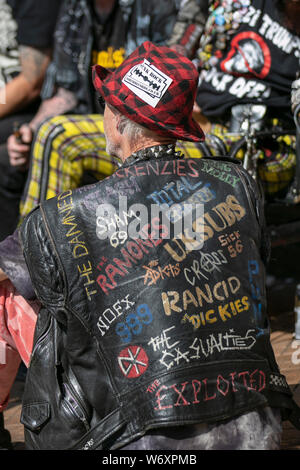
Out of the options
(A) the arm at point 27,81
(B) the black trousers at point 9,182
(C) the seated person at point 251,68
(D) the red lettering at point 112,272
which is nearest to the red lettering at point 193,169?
(D) the red lettering at point 112,272

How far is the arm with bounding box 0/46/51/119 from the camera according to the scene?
502 centimetres

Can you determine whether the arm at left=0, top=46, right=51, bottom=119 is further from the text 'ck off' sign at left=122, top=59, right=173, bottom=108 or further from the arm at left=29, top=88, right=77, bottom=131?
the text 'ck off' sign at left=122, top=59, right=173, bottom=108

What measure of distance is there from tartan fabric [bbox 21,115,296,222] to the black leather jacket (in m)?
1.62

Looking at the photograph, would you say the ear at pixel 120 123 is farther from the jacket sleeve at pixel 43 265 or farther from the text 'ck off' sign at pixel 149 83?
the jacket sleeve at pixel 43 265

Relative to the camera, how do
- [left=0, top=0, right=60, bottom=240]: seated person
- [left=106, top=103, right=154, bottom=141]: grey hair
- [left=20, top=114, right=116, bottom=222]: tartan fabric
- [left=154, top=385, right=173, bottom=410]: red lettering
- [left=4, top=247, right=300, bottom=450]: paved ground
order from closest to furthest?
[left=154, top=385, right=173, bottom=410]: red lettering
[left=106, top=103, right=154, bottom=141]: grey hair
[left=4, top=247, right=300, bottom=450]: paved ground
[left=20, top=114, right=116, bottom=222]: tartan fabric
[left=0, top=0, right=60, bottom=240]: seated person

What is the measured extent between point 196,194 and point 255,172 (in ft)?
5.95

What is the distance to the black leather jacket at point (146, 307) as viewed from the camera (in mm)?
1975

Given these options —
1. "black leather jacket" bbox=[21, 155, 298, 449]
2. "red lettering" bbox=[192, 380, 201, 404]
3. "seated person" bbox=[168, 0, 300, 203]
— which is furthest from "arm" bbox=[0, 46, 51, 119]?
"red lettering" bbox=[192, 380, 201, 404]

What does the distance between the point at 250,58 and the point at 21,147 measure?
4.61ft

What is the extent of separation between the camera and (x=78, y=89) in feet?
15.8

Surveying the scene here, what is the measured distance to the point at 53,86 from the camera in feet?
16.1

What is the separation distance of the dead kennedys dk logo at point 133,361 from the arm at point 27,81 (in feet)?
11.3
